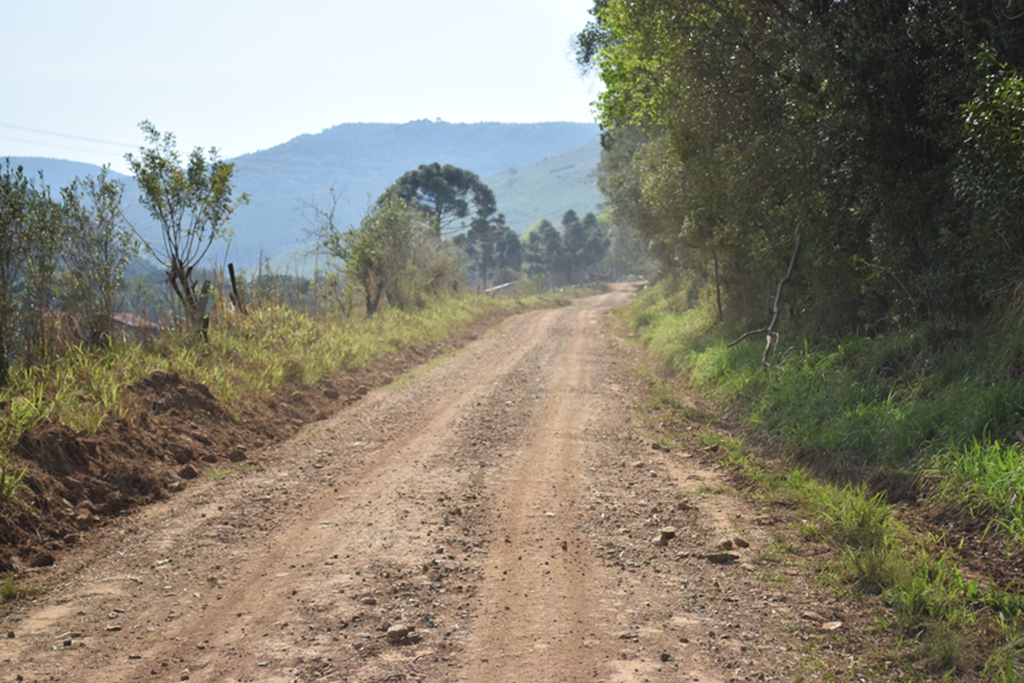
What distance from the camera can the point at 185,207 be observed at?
11891mm

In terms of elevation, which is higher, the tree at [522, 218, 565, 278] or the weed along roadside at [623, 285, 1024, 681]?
the tree at [522, 218, 565, 278]

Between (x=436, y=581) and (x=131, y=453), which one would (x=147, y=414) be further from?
(x=436, y=581)

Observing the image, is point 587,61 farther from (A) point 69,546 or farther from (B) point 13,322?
(A) point 69,546

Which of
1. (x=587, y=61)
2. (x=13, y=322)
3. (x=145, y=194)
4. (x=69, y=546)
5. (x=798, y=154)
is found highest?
(x=587, y=61)

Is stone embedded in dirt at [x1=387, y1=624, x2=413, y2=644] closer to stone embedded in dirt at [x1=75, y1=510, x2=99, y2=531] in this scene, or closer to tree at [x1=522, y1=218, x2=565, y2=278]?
stone embedded in dirt at [x1=75, y1=510, x2=99, y2=531]

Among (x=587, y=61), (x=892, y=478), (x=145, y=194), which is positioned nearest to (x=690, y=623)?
(x=892, y=478)

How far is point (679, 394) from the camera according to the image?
444 inches

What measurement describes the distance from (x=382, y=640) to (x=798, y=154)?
820 cm

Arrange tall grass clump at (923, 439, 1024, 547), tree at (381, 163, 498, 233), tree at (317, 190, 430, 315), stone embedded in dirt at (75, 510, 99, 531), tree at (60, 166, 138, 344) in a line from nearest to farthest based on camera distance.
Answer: tall grass clump at (923, 439, 1024, 547) → stone embedded in dirt at (75, 510, 99, 531) → tree at (60, 166, 138, 344) → tree at (317, 190, 430, 315) → tree at (381, 163, 498, 233)

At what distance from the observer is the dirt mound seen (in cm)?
529

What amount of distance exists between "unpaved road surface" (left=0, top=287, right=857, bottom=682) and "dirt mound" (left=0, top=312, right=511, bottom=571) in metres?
0.26

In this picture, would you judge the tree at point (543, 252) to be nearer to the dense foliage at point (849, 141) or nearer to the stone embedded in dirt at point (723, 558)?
the dense foliage at point (849, 141)

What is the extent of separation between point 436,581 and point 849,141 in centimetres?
699

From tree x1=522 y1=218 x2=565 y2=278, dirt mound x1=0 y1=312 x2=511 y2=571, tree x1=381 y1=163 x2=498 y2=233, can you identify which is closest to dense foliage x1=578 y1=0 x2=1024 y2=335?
dirt mound x1=0 y1=312 x2=511 y2=571
